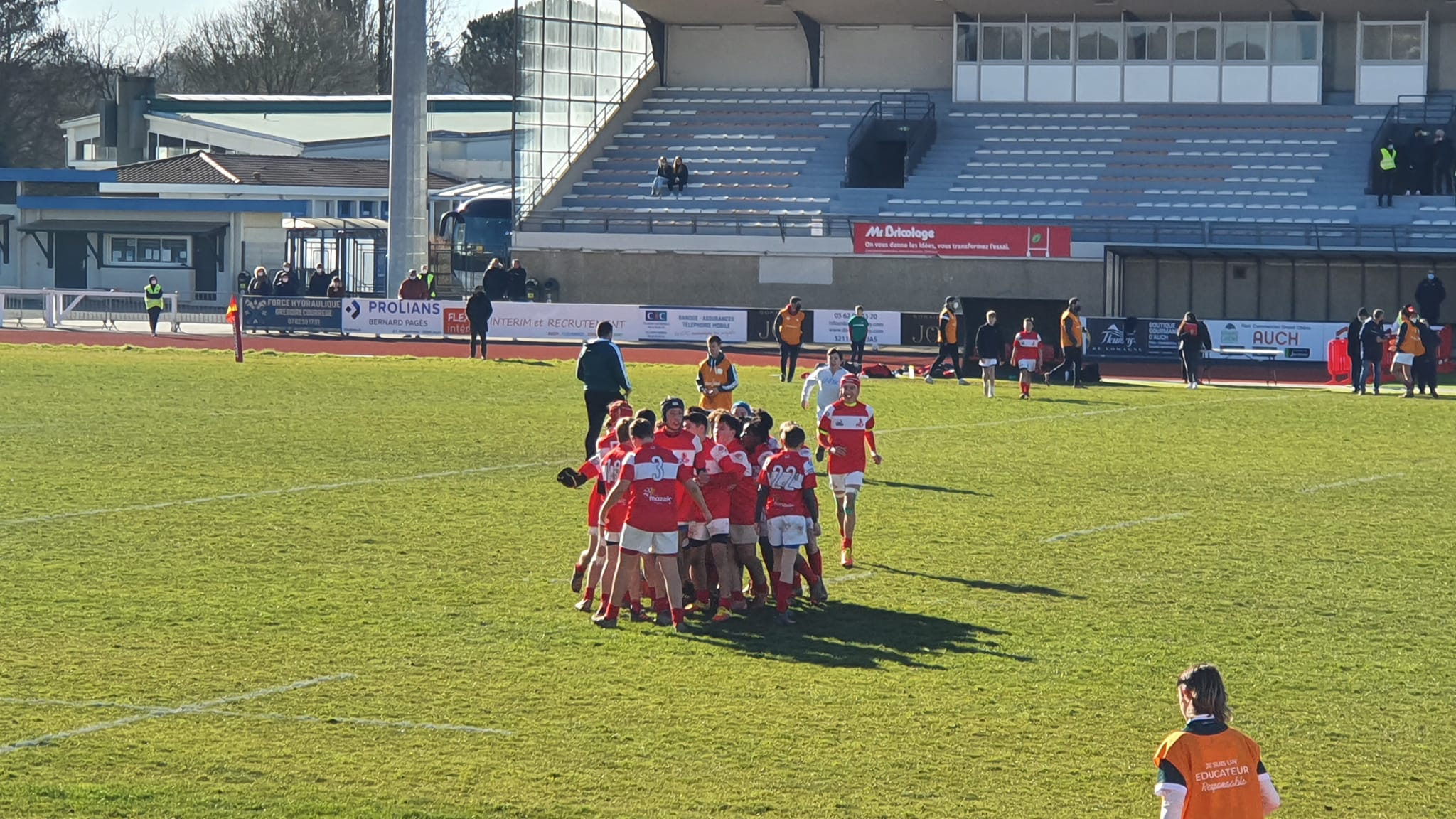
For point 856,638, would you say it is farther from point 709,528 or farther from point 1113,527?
point 1113,527

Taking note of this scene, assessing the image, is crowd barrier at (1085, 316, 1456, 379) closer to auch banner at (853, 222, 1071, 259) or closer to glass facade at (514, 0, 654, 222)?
auch banner at (853, 222, 1071, 259)

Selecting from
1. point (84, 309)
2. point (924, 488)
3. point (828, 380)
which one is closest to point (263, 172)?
point (84, 309)

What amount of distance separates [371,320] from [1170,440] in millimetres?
27892

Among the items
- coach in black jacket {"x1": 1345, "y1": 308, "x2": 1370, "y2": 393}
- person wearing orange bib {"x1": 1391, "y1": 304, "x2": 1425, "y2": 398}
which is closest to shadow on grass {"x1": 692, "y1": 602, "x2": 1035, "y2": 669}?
person wearing orange bib {"x1": 1391, "y1": 304, "x2": 1425, "y2": 398}

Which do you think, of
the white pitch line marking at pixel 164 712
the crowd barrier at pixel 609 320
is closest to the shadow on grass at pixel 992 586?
the white pitch line marking at pixel 164 712

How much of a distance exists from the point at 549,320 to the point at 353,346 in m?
5.17

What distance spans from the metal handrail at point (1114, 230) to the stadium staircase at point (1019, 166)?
19 centimetres

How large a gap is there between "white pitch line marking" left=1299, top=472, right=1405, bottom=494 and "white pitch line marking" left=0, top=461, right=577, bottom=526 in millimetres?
9432

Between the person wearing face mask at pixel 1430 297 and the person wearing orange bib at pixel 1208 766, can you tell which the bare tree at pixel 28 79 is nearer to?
the person wearing face mask at pixel 1430 297

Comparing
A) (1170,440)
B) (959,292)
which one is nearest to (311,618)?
(1170,440)

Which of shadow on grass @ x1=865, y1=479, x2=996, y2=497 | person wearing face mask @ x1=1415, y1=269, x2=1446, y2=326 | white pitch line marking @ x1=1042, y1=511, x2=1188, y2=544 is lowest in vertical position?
white pitch line marking @ x1=1042, y1=511, x2=1188, y2=544

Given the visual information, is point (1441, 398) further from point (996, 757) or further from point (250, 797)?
point (250, 797)

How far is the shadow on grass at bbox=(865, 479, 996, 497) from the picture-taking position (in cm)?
2136

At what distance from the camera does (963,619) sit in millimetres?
14156
